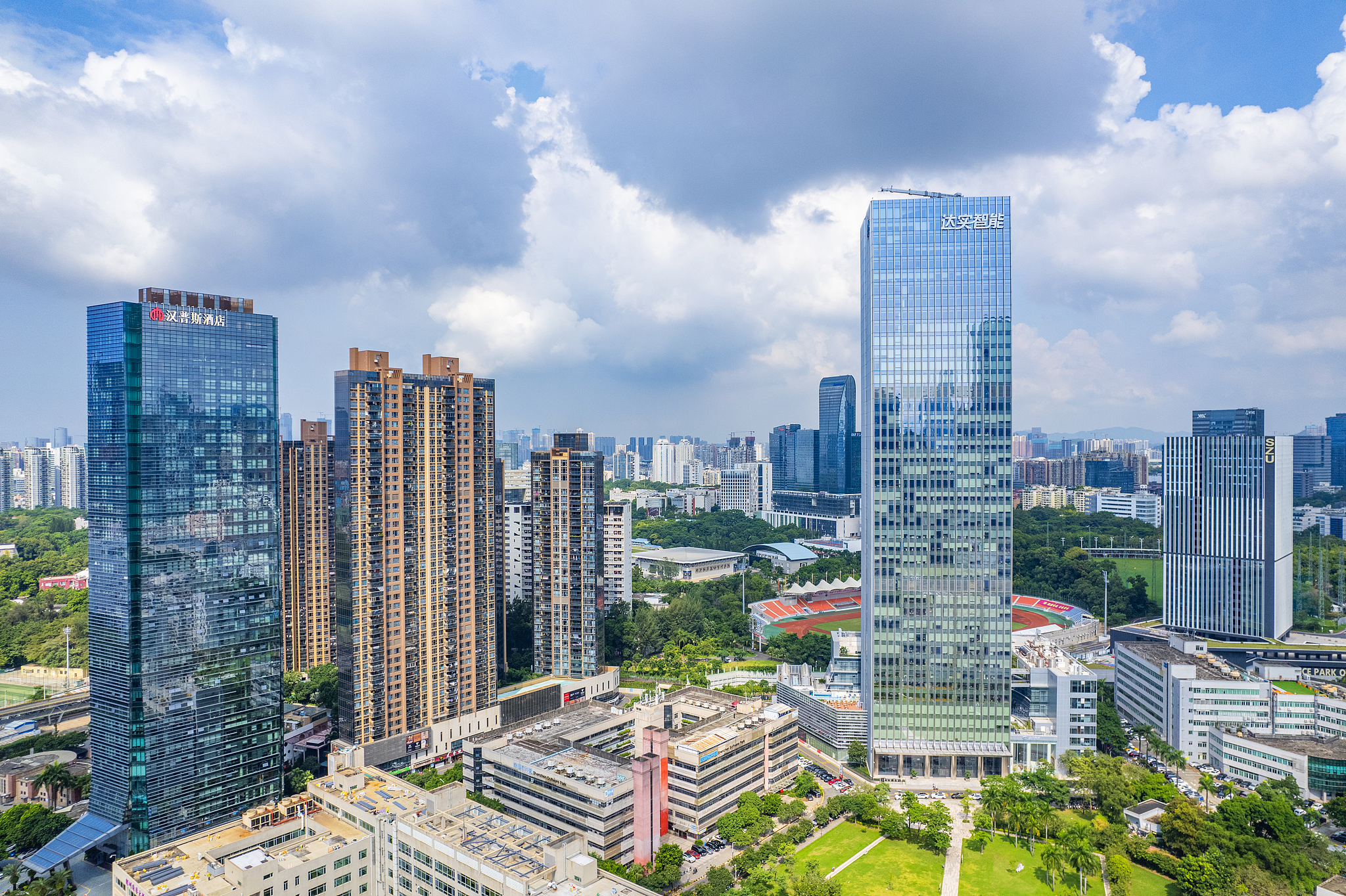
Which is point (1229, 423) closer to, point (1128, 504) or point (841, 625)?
point (841, 625)

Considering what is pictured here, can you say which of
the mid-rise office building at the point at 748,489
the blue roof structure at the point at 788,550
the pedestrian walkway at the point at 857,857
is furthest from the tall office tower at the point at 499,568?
the mid-rise office building at the point at 748,489

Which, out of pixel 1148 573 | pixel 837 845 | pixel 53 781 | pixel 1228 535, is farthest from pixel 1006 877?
pixel 1148 573

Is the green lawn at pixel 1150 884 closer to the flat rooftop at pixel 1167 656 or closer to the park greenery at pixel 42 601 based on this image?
the flat rooftop at pixel 1167 656

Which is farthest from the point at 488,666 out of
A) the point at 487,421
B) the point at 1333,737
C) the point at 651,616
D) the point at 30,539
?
the point at 30,539

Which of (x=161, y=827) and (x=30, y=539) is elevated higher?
(x=30, y=539)

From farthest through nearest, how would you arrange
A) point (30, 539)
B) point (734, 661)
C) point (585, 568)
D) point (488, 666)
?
point (30, 539), point (734, 661), point (585, 568), point (488, 666)

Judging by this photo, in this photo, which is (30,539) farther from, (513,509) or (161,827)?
(161,827)
